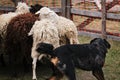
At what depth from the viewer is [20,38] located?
7.20 meters

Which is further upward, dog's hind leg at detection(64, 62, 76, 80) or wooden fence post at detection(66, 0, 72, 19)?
wooden fence post at detection(66, 0, 72, 19)

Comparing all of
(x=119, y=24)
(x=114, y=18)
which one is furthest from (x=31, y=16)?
(x=119, y=24)

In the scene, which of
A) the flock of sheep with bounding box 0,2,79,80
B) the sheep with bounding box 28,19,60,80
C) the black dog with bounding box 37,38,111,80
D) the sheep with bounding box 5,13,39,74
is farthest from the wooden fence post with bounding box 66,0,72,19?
the black dog with bounding box 37,38,111,80

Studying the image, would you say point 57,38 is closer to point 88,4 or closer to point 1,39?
point 1,39

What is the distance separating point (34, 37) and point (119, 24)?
574 cm

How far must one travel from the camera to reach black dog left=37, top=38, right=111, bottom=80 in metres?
6.05

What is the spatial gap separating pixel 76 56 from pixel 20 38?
1510mm

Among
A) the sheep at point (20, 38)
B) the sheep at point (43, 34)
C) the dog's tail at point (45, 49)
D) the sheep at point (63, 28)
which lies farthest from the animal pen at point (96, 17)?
the dog's tail at point (45, 49)

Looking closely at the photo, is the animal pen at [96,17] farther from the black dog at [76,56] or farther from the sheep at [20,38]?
the black dog at [76,56]

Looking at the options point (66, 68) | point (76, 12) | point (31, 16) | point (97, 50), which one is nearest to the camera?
point (66, 68)

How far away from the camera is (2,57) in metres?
8.44

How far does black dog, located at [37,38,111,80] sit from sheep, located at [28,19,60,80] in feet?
2.07

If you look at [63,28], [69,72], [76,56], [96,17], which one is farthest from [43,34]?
[96,17]

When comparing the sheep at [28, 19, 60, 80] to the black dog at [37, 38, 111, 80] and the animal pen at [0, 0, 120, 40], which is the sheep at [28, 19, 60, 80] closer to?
the black dog at [37, 38, 111, 80]
